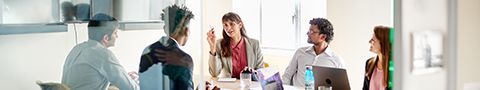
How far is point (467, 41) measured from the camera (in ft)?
4.84

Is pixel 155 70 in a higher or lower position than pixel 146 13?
lower

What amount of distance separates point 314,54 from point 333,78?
0.65 m

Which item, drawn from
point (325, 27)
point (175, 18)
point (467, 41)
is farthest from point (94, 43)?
point (325, 27)

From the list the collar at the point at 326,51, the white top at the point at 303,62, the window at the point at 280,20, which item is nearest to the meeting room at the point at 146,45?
the white top at the point at 303,62

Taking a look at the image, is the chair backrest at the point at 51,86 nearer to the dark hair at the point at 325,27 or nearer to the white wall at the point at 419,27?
the white wall at the point at 419,27

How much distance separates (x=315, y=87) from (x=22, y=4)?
154 cm

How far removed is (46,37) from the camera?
143 centimetres

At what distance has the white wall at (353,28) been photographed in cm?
284

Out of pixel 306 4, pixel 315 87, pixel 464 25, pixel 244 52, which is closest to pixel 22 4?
pixel 464 25

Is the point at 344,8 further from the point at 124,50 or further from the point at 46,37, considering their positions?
the point at 46,37

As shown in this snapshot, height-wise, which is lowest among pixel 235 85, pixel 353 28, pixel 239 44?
pixel 235 85

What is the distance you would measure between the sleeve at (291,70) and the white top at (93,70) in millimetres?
1547

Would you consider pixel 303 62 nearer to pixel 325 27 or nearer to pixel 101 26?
pixel 325 27

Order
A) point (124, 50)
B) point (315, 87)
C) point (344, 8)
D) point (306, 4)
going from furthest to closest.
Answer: point (306, 4), point (344, 8), point (315, 87), point (124, 50)
